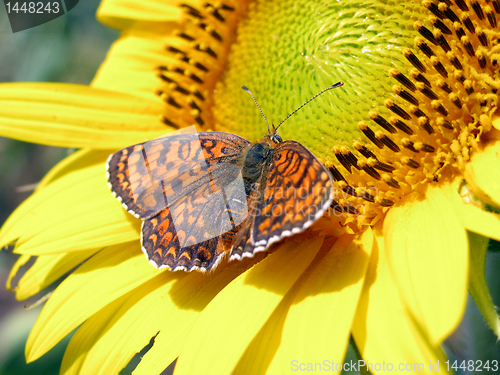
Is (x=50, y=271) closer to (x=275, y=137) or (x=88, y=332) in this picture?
(x=88, y=332)

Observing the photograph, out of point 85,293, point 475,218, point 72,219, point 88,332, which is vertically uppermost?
point 475,218

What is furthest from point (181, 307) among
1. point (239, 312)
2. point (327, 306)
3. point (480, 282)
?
point (480, 282)

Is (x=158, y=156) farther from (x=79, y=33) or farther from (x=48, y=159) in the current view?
(x=48, y=159)

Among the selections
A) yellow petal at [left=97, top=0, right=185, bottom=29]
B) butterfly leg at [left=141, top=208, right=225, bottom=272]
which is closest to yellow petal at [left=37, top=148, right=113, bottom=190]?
butterfly leg at [left=141, top=208, right=225, bottom=272]

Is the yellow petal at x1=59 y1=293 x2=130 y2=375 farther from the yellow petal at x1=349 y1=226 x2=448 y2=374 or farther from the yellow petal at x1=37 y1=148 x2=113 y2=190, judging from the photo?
the yellow petal at x1=349 y1=226 x2=448 y2=374

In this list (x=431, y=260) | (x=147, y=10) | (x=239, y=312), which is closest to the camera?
(x=431, y=260)

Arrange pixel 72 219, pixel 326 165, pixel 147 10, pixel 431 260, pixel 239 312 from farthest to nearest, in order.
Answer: pixel 147 10
pixel 72 219
pixel 326 165
pixel 239 312
pixel 431 260
